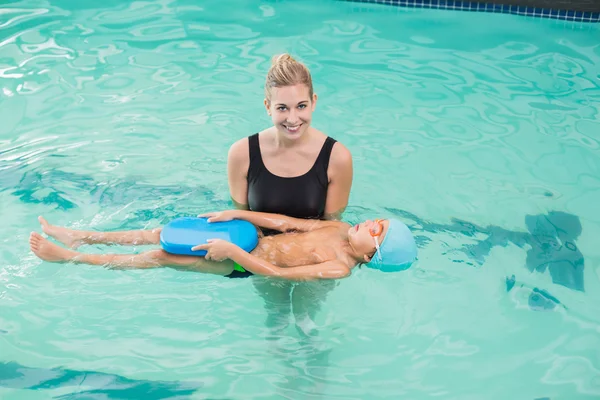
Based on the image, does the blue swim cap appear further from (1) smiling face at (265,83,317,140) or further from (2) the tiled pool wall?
(2) the tiled pool wall

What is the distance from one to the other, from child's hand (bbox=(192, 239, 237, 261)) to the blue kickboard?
0.06 meters

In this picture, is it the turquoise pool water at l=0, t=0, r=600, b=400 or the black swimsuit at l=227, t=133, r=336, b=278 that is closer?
the turquoise pool water at l=0, t=0, r=600, b=400

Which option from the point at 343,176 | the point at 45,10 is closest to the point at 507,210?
the point at 343,176

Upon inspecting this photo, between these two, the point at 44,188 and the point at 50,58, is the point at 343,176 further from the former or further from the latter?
the point at 50,58

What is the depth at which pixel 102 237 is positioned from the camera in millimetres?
4598

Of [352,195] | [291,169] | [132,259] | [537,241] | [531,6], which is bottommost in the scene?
[537,241]

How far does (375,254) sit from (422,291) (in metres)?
0.82

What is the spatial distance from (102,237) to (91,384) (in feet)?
3.09

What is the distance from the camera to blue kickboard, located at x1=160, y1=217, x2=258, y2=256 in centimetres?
421

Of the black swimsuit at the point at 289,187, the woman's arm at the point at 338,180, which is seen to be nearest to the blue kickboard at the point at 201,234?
the black swimsuit at the point at 289,187

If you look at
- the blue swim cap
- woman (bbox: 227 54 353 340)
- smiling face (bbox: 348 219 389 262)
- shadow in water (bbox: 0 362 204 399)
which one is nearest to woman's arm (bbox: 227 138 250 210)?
woman (bbox: 227 54 353 340)

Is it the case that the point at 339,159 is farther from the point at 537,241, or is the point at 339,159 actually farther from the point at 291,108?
the point at 537,241

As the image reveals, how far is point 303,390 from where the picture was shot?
419 centimetres

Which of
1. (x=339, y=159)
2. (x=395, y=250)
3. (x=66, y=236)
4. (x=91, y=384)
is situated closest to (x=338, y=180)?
(x=339, y=159)
